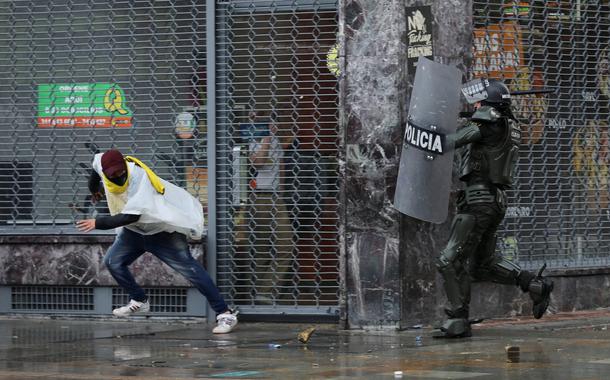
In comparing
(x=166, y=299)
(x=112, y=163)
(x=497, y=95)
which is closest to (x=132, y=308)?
(x=166, y=299)

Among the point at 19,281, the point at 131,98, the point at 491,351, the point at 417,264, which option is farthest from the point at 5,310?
the point at 491,351

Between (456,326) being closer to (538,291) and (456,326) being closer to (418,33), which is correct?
(538,291)

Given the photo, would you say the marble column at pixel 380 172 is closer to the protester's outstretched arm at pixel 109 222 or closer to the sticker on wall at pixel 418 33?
the sticker on wall at pixel 418 33

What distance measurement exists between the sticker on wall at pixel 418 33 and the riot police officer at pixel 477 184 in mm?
705

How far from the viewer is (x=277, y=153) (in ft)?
38.2

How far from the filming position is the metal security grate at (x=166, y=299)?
1191 cm

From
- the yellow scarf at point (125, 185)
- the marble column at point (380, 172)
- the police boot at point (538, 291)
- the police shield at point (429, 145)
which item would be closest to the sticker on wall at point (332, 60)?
the marble column at point (380, 172)

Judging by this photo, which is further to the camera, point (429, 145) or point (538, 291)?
point (429, 145)

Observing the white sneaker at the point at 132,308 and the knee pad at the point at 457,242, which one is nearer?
the knee pad at the point at 457,242

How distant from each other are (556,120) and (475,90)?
7.23 feet

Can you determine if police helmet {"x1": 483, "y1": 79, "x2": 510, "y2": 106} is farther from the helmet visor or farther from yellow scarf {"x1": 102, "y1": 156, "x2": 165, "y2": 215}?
yellow scarf {"x1": 102, "y1": 156, "x2": 165, "y2": 215}

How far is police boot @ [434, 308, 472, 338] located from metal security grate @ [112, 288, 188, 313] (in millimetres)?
2848

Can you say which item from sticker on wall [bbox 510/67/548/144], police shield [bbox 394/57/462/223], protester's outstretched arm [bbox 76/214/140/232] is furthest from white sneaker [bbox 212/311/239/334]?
sticker on wall [bbox 510/67/548/144]

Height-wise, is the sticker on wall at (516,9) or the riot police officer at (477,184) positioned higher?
the sticker on wall at (516,9)
